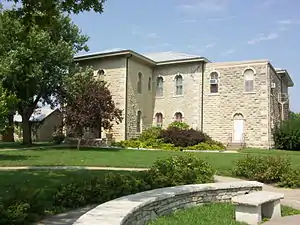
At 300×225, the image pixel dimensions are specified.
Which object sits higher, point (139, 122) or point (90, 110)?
point (90, 110)

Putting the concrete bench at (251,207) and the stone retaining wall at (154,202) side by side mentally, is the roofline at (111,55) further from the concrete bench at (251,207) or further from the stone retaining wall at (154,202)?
the concrete bench at (251,207)

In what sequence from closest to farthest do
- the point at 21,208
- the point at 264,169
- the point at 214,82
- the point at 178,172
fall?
the point at 21,208
the point at 178,172
the point at 264,169
the point at 214,82

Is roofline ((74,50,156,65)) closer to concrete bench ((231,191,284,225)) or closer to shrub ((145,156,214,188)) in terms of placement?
shrub ((145,156,214,188))

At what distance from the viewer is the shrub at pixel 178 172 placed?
32.1 ft

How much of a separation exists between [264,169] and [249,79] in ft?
62.8

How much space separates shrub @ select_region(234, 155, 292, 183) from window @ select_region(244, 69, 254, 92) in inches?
716

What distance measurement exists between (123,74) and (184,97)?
19.3ft

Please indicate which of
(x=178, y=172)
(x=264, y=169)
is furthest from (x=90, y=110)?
(x=178, y=172)

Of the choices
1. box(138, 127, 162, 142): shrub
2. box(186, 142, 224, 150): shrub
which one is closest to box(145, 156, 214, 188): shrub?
box(186, 142, 224, 150): shrub

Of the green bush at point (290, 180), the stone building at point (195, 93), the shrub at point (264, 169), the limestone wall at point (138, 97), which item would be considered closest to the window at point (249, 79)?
the stone building at point (195, 93)

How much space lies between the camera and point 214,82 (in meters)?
32.0

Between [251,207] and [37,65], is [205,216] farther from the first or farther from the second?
[37,65]

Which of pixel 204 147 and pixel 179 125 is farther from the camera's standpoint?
pixel 179 125

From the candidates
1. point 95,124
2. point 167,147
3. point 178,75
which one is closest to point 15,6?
point 95,124
